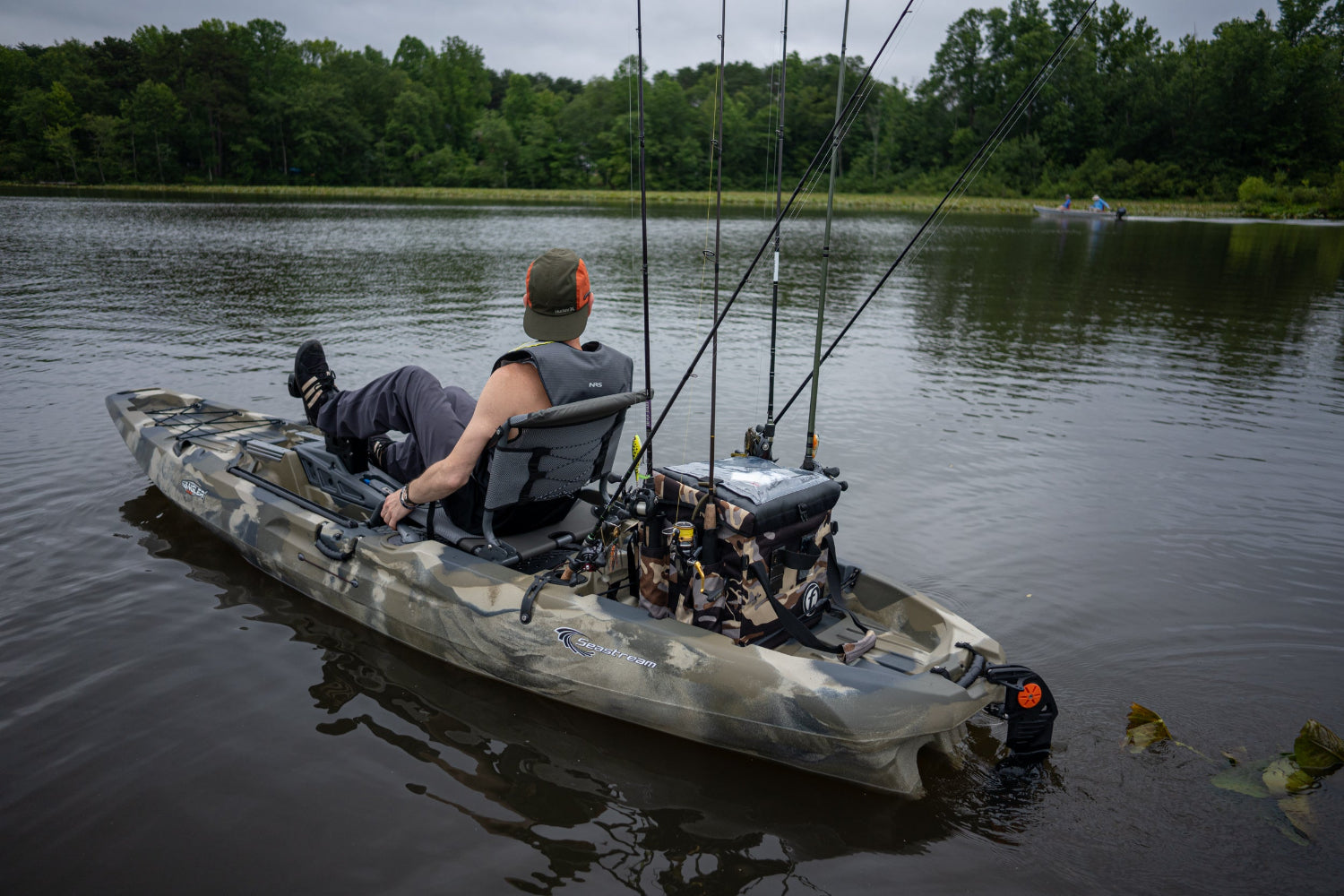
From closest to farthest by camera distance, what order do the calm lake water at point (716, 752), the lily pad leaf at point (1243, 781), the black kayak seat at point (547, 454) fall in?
the calm lake water at point (716, 752), the lily pad leaf at point (1243, 781), the black kayak seat at point (547, 454)

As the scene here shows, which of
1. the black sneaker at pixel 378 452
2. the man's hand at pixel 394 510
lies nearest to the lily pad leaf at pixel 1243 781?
the man's hand at pixel 394 510

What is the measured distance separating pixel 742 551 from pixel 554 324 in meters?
1.51

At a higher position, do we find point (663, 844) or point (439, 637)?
point (439, 637)

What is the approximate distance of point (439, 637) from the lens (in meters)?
4.62

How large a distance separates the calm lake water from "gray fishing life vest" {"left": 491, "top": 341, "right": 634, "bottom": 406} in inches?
65.9

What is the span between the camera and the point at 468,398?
Result: 5.16 m

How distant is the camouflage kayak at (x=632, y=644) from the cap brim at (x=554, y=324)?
124 cm

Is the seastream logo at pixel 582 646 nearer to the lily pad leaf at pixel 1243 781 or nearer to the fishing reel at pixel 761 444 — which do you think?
the fishing reel at pixel 761 444

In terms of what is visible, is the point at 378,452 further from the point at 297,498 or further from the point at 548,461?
the point at 548,461

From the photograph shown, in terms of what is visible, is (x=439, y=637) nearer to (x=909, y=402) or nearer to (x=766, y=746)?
(x=766, y=746)

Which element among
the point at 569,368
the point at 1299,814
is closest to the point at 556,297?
the point at 569,368

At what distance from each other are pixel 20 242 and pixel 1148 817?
29.8 m

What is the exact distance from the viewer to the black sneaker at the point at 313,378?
5227 mm

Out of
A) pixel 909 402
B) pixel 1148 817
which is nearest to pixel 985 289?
pixel 909 402
